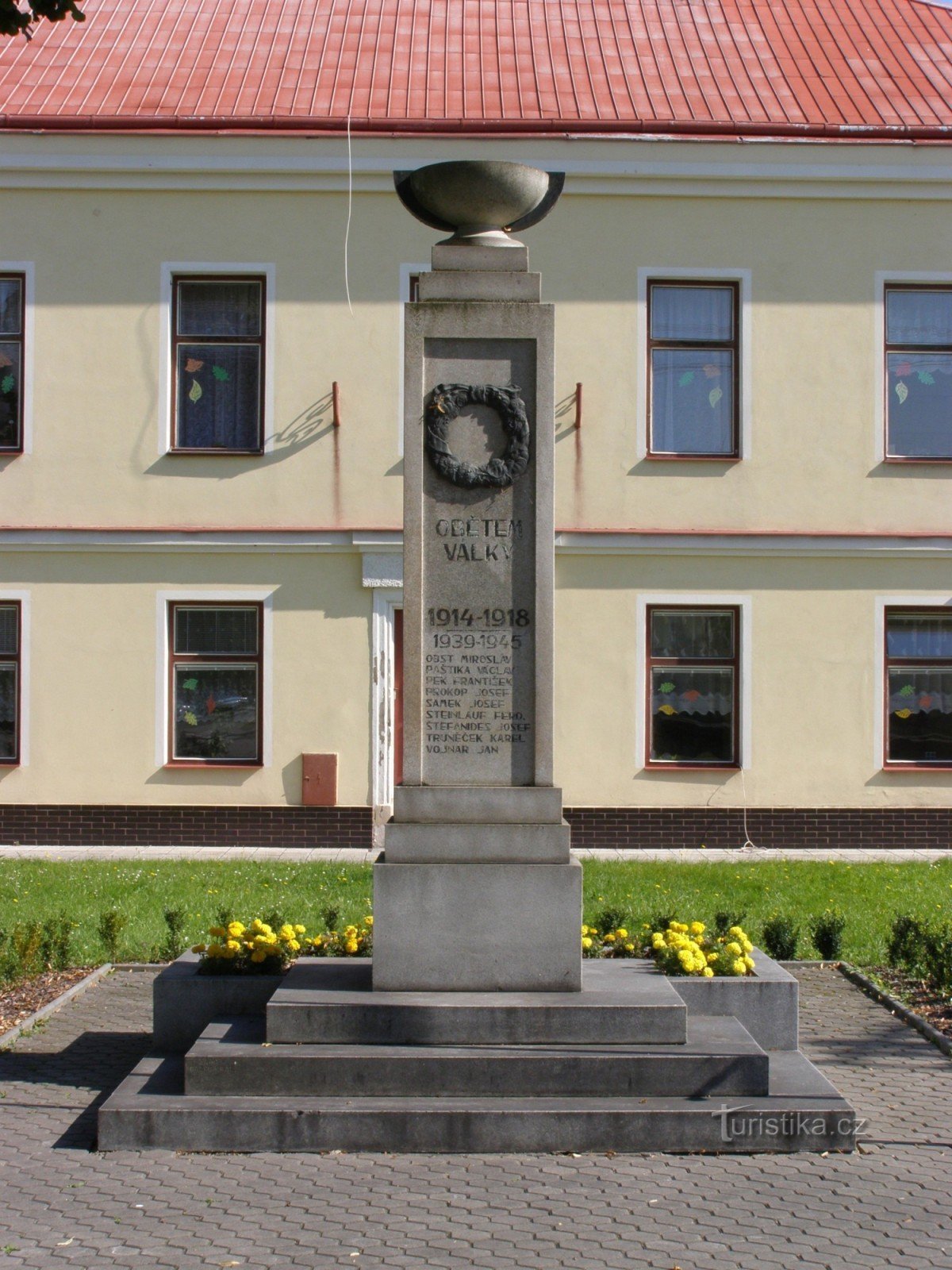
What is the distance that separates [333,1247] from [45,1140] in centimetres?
171

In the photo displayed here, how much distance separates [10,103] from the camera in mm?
15984

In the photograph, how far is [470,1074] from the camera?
20.0 feet

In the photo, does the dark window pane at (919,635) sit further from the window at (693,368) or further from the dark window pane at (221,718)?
the dark window pane at (221,718)

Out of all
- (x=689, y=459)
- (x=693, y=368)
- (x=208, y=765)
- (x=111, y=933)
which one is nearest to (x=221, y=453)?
(x=208, y=765)

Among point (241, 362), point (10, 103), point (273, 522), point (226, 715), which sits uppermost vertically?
point (10, 103)

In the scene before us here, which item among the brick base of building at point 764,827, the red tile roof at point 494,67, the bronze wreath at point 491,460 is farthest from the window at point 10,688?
the bronze wreath at point 491,460

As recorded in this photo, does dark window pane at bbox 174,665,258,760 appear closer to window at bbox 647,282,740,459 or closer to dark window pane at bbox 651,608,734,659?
dark window pane at bbox 651,608,734,659

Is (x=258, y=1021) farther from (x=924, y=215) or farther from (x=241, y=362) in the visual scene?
(x=924, y=215)

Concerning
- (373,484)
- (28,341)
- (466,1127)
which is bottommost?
(466,1127)

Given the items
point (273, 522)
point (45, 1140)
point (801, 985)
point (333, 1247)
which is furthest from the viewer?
point (273, 522)

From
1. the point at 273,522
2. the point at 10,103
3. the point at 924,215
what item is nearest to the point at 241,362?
the point at 273,522

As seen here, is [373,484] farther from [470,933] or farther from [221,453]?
[470,933]

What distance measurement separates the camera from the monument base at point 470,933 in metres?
6.60

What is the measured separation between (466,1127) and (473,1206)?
1.96ft
